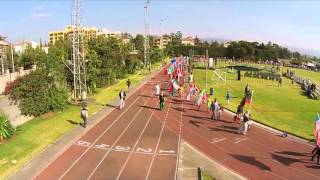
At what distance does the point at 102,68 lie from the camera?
51812 millimetres

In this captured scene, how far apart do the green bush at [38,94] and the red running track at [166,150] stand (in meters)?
5.01

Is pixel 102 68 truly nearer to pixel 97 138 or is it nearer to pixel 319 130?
pixel 97 138

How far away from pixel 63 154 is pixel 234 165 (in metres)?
9.34

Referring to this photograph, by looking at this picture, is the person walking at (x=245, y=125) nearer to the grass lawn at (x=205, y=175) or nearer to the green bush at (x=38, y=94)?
the grass lawn at (x=205, y=175)

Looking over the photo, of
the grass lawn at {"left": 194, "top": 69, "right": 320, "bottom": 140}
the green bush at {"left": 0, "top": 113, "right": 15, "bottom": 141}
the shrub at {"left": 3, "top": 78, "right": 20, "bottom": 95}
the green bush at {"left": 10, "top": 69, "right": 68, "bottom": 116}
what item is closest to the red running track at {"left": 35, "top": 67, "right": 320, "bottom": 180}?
the grass lawn at {"left": 194, "top": 69, "right": 320, "bottom": 140}

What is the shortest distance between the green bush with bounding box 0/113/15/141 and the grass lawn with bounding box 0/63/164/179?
377 mm

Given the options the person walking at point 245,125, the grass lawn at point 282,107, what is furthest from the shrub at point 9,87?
the grass lawn at point 282,107

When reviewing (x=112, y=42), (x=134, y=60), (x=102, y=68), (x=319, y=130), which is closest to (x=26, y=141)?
(x=319, y=130)

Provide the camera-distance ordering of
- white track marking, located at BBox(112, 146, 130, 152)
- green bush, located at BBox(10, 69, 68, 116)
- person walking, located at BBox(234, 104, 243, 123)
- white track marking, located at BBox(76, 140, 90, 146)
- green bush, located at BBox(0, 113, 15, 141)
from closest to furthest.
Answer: white track marking, located at BBox(112, 146, 130, 152), white track marking, located at BBox(76, 140, 90, 146), green bush, located at BBox(0, 113, 15, 141), person walking, located at BBox(234, 104, 243, 123), green bush, located at BBox(10, 69, 68, 116)

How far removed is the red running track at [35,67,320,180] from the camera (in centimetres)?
1920

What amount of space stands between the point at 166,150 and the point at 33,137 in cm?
871

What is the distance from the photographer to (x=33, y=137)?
24.8m

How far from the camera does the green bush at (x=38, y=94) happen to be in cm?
3053

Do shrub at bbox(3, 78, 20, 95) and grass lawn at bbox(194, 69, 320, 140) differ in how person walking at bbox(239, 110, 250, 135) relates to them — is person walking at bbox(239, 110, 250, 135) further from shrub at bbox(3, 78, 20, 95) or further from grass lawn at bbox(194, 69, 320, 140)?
shrub at bbox(3, 78, 20, 95)
